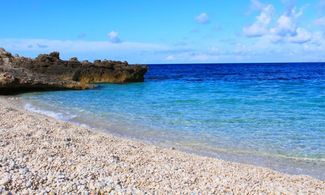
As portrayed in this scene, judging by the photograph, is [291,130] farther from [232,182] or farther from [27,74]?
[27,74]

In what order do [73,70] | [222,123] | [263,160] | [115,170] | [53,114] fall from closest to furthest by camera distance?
[115,170], [263,160], [222,123], [53,114], [73,70]

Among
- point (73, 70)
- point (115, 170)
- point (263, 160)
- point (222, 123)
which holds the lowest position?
point (263, 160)

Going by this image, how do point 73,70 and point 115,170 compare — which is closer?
point 115,170

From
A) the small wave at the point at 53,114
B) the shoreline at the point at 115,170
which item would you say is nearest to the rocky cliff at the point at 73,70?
the small wave at the point at 53,114

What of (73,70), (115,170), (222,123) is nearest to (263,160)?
(115,170)

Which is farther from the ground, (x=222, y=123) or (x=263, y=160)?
(x=222, y=123)

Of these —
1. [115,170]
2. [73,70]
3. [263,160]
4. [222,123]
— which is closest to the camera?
[115,170]

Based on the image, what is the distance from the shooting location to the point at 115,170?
727 centimetres

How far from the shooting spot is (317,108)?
1908 cm

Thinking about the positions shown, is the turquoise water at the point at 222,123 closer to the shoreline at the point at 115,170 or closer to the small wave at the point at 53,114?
the small wave at the point at 53,114

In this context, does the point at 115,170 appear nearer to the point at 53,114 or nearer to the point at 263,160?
the point at 263,160

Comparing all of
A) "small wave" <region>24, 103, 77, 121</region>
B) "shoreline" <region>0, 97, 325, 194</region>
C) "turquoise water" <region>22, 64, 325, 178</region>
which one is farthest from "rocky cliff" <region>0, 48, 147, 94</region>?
"shoreline" <region>0, 97, 325, 194</region>

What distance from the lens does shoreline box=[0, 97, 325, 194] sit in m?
5.84

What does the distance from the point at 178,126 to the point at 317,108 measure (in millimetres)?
8849
